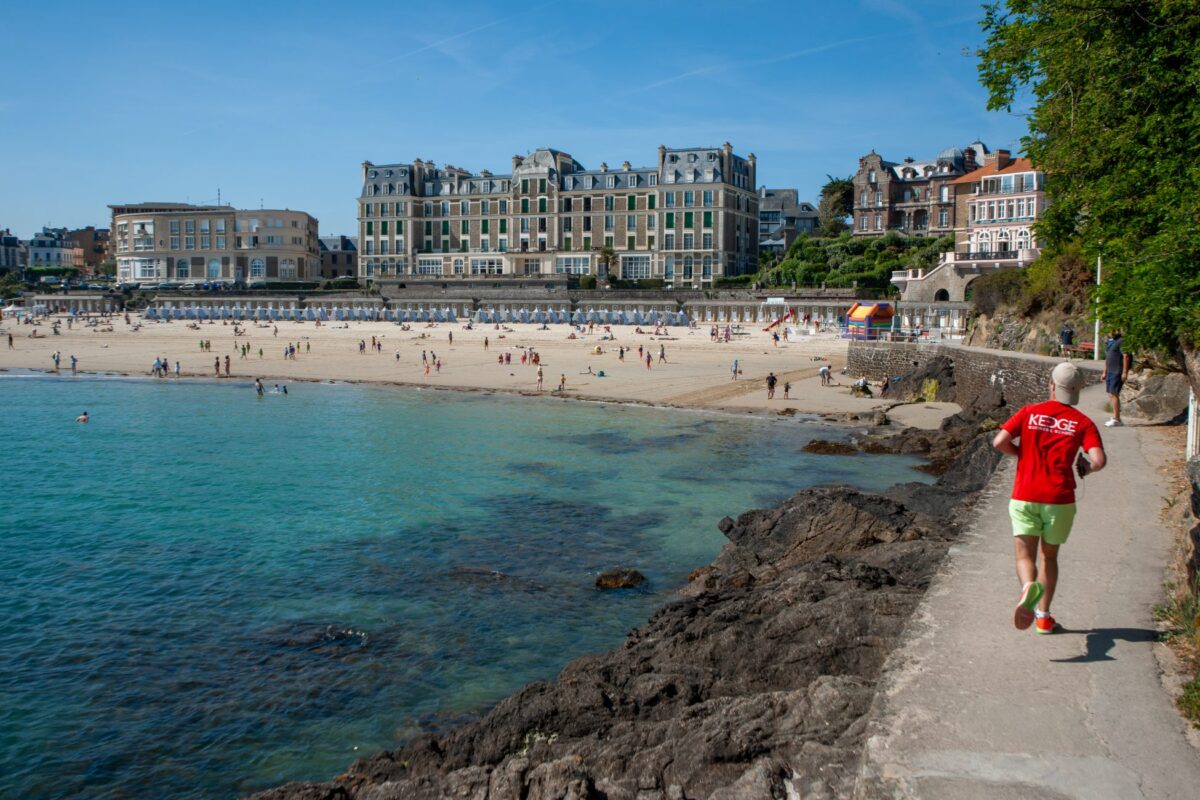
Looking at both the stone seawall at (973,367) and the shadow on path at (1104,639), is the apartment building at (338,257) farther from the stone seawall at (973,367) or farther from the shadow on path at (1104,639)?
the shadow on path at (1104,639)

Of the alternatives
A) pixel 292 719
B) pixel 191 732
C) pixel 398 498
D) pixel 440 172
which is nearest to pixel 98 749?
pixel 191 732

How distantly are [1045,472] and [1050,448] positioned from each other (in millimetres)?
174

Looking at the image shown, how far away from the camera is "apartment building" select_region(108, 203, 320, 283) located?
374ft

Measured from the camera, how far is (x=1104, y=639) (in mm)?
6730

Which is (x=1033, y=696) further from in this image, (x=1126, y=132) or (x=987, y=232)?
(x=987, y=232)

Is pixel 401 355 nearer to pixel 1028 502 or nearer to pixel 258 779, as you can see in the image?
pixel 258 779

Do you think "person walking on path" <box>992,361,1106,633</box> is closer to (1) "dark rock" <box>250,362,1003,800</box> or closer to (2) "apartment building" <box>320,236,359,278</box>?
(1) "dark rock" <box>250,362,1003,800</box>

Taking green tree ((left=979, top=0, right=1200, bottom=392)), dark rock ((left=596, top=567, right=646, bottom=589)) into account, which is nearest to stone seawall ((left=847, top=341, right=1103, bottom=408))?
green tree ((left=979, top=0, right=1200, bottom=392))

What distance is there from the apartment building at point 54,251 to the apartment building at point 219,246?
2466 inches

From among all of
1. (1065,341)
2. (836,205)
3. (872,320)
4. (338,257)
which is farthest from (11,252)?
(1065,341)

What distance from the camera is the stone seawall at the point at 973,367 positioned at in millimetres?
24844

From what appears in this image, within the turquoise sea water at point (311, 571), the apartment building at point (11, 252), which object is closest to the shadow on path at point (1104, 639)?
the turquoise sea water at point (311, 571)

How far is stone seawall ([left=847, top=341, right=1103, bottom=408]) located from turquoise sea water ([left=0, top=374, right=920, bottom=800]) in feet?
16.7

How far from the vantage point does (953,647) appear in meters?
6.67
